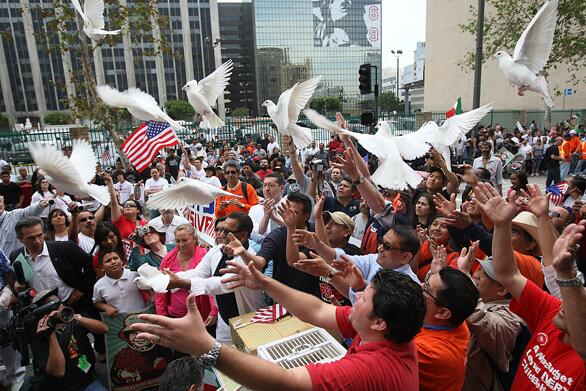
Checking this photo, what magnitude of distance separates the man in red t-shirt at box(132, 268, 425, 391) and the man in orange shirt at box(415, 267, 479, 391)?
1.00 ft

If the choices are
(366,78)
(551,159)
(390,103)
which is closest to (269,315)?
(366,78)

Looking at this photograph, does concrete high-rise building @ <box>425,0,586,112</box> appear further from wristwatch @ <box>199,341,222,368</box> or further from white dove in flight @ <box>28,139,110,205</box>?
wristwatch @ <box>199,341,222,368</box>

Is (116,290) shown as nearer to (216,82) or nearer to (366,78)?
(216,82)

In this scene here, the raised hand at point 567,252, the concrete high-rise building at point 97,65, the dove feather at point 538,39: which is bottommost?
the raised hand at point 567,252

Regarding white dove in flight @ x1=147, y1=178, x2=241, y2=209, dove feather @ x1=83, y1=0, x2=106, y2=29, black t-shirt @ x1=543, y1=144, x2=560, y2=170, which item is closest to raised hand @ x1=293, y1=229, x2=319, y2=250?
white dove in flight @ x1=147, y1=178, x2=241, y2=209

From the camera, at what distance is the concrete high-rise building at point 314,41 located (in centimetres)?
8750

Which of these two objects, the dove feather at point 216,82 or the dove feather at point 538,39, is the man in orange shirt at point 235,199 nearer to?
the dove feather at point 216,82

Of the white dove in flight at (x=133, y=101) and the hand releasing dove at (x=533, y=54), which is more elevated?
the hand releasing dove at (x=533, y=54)

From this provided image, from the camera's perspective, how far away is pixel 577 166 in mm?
11172

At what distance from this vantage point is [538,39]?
413 cm

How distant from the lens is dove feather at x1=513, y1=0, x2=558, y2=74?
3.93 meters

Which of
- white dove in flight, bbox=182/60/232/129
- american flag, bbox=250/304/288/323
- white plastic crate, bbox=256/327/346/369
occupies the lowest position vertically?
american flag, bbox=250/304/288/323

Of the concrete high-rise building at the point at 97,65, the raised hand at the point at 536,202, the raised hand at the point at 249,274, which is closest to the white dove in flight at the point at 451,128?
the raised hand at the point at 536,202

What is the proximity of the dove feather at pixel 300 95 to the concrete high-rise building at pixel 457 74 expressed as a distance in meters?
26.4
